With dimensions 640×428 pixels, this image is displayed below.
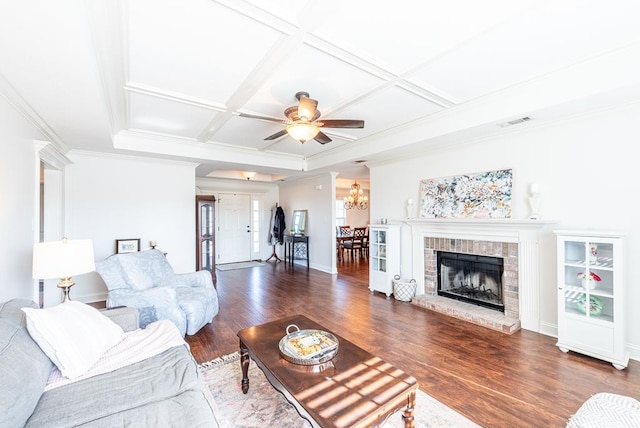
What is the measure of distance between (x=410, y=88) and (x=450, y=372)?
2.58m

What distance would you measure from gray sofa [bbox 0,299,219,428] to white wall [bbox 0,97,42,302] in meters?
0.99

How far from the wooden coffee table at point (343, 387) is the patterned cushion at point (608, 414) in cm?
75

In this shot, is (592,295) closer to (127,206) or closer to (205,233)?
(205,233)

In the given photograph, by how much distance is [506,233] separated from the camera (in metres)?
3.46

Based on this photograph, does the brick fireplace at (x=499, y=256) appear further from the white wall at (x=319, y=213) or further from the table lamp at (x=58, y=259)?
the table lamp at (x=58, y=259)

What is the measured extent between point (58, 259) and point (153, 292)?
895 mm

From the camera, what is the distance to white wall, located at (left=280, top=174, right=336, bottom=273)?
6.52 m

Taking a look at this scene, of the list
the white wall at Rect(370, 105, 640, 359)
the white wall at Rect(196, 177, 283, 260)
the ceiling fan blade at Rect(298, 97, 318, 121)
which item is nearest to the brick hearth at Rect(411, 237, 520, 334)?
A: the white wall at Rect(370, 105, 640, 359)

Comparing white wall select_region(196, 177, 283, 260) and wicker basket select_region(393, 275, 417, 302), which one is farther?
white wall select_region(196, 177, 283, 260)

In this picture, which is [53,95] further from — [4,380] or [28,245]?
[4,380]

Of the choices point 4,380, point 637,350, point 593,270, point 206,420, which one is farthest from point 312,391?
point 637,350

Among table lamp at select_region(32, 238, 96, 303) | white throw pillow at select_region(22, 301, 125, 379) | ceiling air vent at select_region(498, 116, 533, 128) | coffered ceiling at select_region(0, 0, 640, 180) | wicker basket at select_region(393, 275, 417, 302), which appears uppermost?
coffered ceiling at select_region(0, 0, 640, 180)

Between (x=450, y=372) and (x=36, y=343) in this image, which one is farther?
(x=450, y=372)

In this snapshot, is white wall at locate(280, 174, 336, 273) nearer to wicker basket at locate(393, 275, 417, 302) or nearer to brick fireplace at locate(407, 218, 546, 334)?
wicker basket at locate(393, 275, 417, 302)
